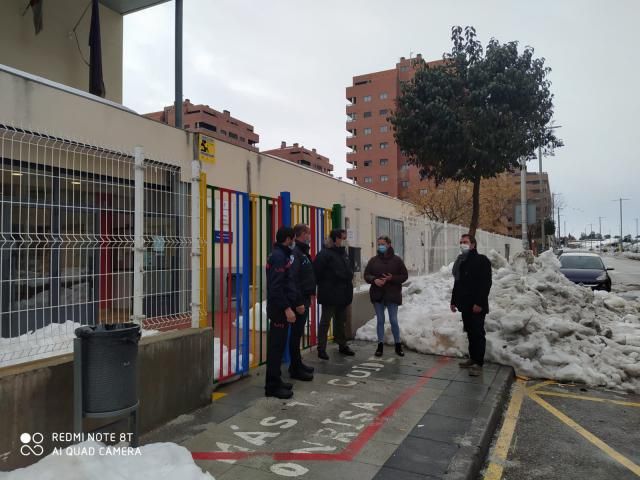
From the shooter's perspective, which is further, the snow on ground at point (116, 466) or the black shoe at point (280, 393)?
the black shoe at point (280, 393)

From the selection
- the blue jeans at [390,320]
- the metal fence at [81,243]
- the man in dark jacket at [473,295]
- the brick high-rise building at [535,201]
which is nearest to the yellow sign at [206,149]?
the blue jeans at [390,320]

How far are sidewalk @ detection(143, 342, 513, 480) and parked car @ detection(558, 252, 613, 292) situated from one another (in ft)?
36.5

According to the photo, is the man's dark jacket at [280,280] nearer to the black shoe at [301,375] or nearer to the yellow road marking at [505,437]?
the black shoe at [301,375]

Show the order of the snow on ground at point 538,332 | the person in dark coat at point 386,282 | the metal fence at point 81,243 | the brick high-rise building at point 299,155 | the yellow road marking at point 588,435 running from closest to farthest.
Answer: the metal fence at point 81,243 → the yellow road marking at point 588,435 → the snow on ground at point 538,332 → the person in dark coat at point 386,282 → the brick high-rise building at point 299,155

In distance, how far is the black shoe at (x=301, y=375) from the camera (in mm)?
5637

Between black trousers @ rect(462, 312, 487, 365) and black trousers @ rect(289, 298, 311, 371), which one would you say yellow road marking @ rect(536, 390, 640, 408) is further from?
black trousers @ rect(289, 298, 311, 371)

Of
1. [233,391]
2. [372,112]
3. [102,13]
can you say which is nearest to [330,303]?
[233,391]

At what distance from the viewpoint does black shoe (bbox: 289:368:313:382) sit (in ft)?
18.5

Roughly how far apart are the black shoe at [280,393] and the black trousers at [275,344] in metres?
0.03

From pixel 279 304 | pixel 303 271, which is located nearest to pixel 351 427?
pixel 279 304

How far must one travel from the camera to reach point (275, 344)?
5.05m

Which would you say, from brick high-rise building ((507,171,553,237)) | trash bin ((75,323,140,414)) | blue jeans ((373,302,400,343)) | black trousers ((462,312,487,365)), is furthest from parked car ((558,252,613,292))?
trash bin ((75,323,140,414))

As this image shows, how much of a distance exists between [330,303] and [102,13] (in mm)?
11270

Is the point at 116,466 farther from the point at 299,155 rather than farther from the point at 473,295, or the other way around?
the point at 299,155
